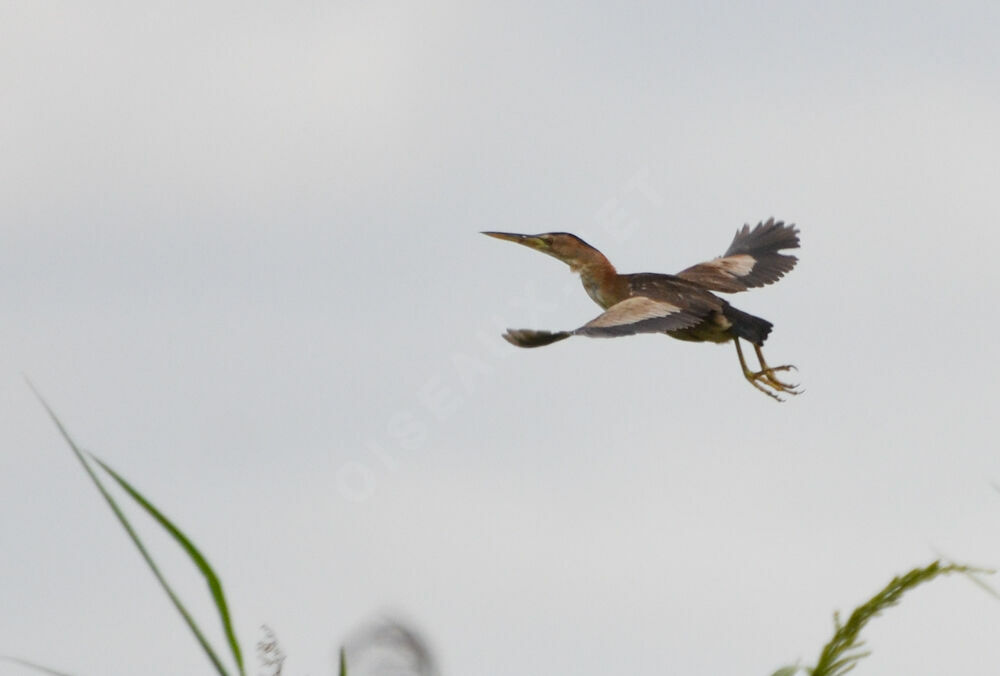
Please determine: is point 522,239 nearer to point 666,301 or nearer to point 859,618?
point 666,301

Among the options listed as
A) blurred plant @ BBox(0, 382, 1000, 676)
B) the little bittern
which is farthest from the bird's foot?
blurred plant @ BBox(0, 382, 1000, 676)

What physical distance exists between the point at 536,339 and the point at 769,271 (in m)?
2.58

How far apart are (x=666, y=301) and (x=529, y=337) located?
97 cm

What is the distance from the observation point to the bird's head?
5.16m

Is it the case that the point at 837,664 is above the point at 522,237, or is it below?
below

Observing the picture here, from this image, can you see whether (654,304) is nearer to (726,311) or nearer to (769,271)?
(726,311)

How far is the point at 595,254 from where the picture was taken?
16.9 feet

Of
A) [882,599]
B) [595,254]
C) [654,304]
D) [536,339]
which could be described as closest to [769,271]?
[595,254]

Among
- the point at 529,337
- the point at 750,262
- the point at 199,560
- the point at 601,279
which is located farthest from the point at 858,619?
the point at 750,262

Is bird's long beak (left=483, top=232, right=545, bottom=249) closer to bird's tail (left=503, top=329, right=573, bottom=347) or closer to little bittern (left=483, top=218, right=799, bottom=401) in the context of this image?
little bittern (left=483, top=218, right=799, bottom=401)

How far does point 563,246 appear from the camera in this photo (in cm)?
530

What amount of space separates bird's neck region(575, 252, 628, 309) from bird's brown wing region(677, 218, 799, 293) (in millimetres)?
264

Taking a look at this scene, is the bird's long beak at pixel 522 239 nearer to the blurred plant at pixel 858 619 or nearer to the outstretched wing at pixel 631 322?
the outstretched wing at pixel 631 322

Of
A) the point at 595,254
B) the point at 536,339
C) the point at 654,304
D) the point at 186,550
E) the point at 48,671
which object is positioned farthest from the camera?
the point at 595,254
